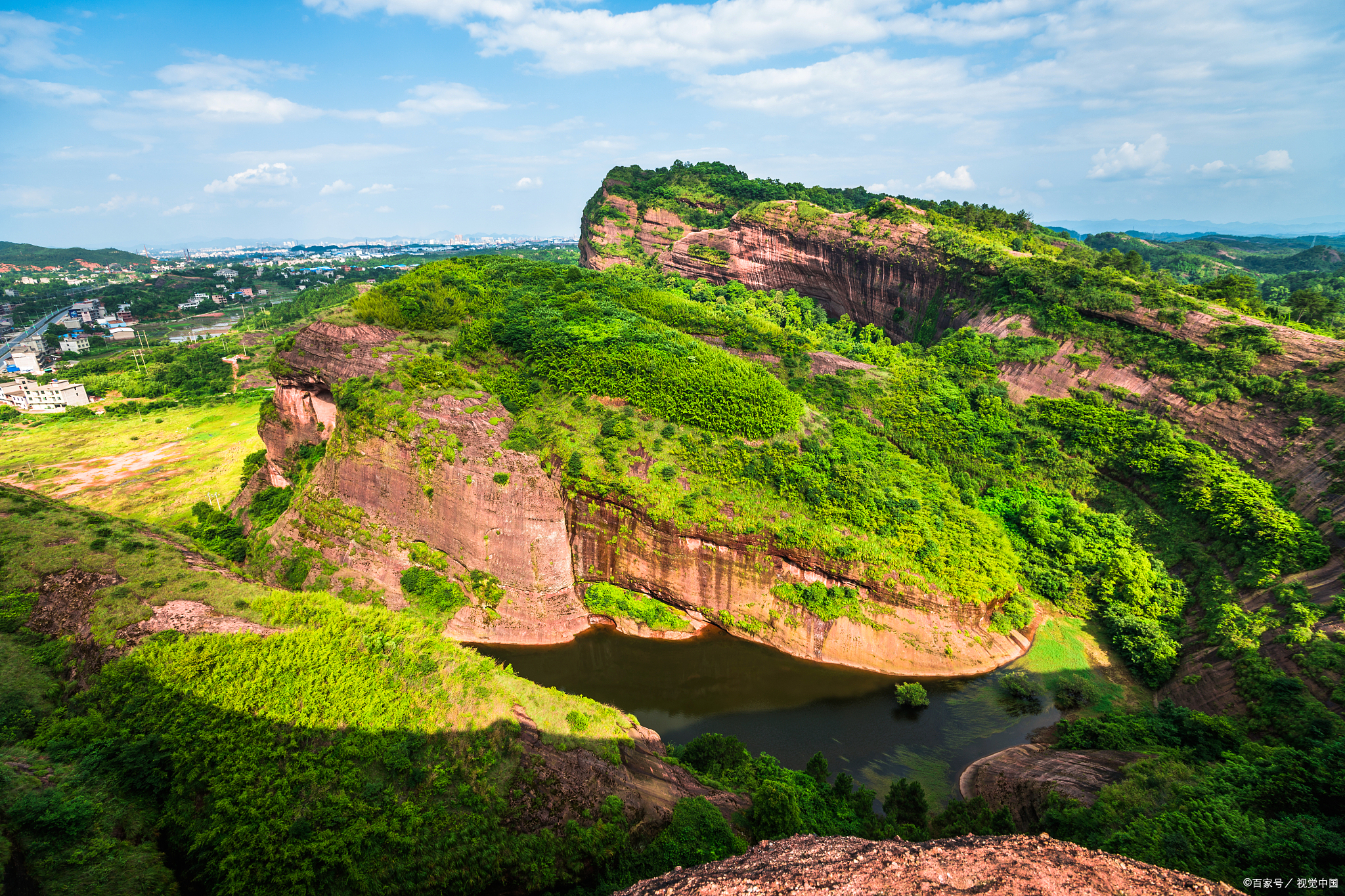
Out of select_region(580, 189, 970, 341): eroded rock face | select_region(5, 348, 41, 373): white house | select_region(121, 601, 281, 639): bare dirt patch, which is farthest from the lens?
select_region(5, 348, 41, 373): white house

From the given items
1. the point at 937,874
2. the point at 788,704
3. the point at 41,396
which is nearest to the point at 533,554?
the point at 788,704

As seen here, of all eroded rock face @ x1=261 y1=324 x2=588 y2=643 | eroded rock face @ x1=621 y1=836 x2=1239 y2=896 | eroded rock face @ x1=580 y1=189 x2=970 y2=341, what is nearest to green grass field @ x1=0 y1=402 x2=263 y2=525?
eroded rock face @ x1=261 y1=324 x2=588 y2=643

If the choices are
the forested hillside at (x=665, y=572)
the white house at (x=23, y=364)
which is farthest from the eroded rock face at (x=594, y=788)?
the white house at (x=23, y=364)

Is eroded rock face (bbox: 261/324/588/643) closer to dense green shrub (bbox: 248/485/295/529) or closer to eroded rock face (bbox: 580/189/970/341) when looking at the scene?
dense green shrub (bbox: 248/485/295/529)

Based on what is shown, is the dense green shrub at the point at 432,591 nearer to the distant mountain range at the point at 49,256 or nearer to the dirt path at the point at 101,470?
the dirt path at the point at 101,470

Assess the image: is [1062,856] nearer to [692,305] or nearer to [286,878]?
[286,878]

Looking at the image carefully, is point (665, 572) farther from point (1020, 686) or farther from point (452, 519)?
point (1020, 686)
